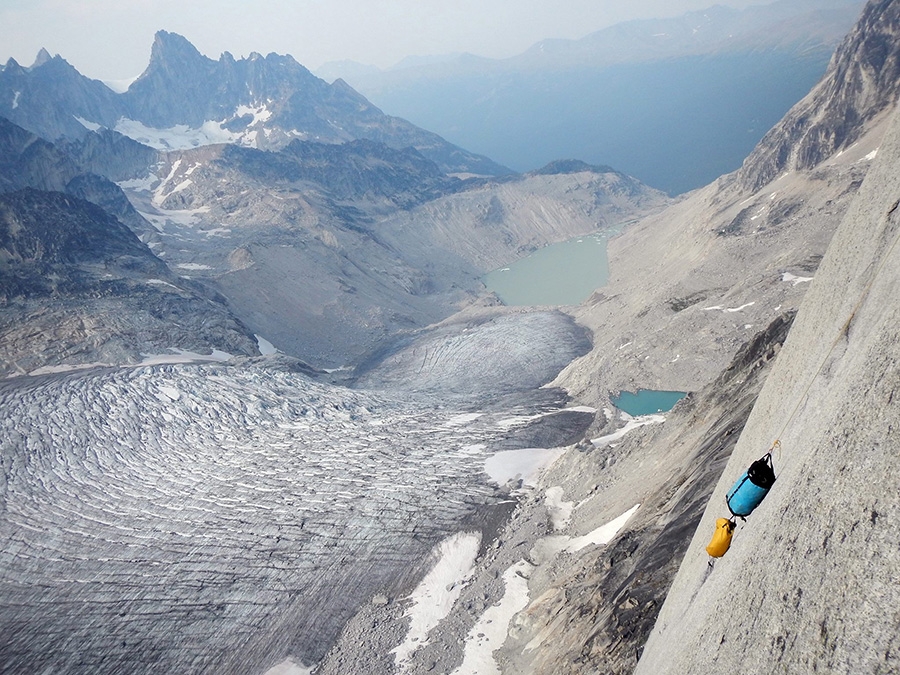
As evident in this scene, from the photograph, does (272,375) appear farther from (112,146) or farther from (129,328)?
(112,146)

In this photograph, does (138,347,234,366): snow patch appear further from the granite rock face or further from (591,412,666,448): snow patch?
(591,412,666,448): snow patch

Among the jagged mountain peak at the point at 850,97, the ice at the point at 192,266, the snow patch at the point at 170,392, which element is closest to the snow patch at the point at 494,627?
the snow patch at the point at 170,392

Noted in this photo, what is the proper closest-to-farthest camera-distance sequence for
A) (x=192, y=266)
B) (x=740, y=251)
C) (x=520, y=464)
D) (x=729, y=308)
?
1. (x=520, y=464)
2. (x=729, y=308)
3. (x=740, y=251)
4. (x=192, y=266)

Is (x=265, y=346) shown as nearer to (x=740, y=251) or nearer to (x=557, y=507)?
(x=557, y=507)

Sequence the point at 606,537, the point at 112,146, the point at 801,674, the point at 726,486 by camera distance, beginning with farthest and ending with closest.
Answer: the point at 112,146
the point at 606,537
the point at 726,486
the point at 801,674

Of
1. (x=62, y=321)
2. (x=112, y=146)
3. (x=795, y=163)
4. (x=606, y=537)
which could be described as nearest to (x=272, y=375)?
(x=62, y=321)

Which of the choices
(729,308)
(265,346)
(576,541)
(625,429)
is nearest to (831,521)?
(576,541)

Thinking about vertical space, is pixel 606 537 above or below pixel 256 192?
below

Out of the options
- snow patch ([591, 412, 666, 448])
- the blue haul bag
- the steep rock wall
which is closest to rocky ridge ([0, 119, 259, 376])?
snow patch ([591, 412, 666, 448])
